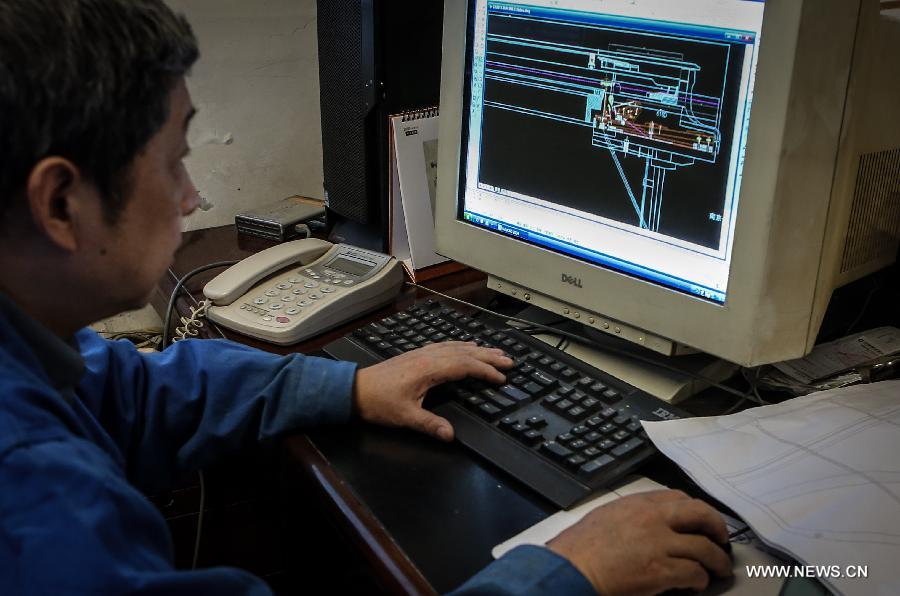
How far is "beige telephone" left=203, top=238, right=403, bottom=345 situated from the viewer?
3.61 ft

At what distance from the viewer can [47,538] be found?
1.77 ft

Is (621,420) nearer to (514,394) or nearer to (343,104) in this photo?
(514,394)

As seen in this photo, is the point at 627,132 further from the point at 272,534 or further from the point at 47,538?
the point at 272,534

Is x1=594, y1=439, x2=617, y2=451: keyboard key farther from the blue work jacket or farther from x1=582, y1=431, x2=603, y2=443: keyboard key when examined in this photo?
the blue work jacket

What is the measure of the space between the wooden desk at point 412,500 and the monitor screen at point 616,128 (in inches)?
8.5

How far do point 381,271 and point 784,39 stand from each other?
23.6 inches

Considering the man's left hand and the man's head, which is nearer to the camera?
the man's head

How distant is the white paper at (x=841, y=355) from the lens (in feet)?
3.11

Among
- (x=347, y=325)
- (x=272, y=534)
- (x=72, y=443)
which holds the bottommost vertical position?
(x=272, y=534)

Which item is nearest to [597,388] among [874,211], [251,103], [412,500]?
[412,500]

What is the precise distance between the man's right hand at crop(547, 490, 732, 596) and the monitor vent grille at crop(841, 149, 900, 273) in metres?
0.39

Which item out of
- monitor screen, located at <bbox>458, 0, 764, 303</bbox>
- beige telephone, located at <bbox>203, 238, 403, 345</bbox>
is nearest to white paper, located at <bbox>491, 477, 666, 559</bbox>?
monitor screen, located at <bbox>458, 0, 764, 303</bbox>

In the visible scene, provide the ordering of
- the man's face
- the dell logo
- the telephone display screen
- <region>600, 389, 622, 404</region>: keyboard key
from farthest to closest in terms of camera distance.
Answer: the telephone display screen < the dell logo < <region>600, 389, 622, 404</region>: keyboard key < the man's face

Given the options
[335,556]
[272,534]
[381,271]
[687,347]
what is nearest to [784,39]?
[687,347]
